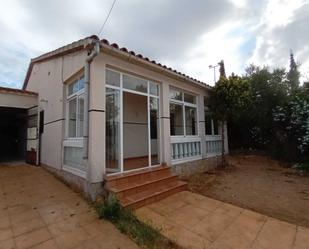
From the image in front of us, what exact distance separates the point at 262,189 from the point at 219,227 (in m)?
3.53

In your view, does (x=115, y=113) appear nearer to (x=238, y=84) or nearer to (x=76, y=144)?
(x=76, y=144)

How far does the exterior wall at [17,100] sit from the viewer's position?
30.9ft

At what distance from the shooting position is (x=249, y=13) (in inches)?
276

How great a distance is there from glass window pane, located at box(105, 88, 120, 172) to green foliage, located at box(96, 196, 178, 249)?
133cm

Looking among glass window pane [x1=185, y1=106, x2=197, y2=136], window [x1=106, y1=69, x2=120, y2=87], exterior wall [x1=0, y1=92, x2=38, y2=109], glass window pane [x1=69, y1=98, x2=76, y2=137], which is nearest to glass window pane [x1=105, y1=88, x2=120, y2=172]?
window [x1=106, y1=69, x2=120, y2=87]

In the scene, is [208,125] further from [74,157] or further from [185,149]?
[74,157]

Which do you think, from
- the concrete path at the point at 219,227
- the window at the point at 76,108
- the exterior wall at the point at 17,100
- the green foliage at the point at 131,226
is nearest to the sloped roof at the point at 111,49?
the window at the point at 76,108

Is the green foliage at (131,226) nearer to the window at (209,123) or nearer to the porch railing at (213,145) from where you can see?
the porch railing at (213,145)

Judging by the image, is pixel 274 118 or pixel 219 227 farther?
pixel 274 118

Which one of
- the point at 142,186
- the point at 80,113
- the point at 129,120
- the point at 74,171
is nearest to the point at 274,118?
the point at 129,120

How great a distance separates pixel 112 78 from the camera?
5840mm

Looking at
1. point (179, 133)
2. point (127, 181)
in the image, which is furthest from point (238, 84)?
point (127, 181)

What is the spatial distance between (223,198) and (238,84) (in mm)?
5539

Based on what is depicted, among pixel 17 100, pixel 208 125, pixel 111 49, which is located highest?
pixel 111 49
